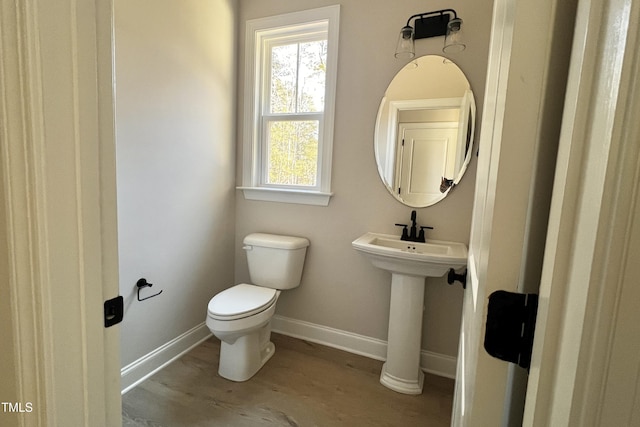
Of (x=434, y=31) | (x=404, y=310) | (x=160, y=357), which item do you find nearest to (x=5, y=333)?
(x=160, y=357)

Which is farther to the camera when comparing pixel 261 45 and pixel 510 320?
pixel 261 45

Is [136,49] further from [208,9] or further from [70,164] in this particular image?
[70,164]

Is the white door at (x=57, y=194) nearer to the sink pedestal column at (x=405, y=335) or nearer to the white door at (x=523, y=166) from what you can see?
the white door at (x=523, y=166)

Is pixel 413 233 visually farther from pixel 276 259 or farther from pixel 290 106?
pixel 290 106

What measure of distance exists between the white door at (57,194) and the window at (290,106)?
165 centimetres

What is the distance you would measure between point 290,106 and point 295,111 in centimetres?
6

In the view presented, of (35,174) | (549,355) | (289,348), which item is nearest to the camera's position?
(549,355)

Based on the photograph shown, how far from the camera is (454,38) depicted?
5.72 feet

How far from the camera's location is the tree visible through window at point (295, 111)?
2.27 meters

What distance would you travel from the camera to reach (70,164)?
587 mm

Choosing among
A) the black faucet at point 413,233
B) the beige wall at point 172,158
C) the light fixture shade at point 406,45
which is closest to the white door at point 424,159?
the black faucet at point 413,233

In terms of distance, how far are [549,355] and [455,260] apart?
1362 mm

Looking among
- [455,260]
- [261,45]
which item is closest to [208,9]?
[261,45]

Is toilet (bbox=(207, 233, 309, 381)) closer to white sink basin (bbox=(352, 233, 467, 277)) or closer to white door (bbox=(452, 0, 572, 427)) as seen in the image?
white sink basin (bbox=(352, 233, 467, 277))
